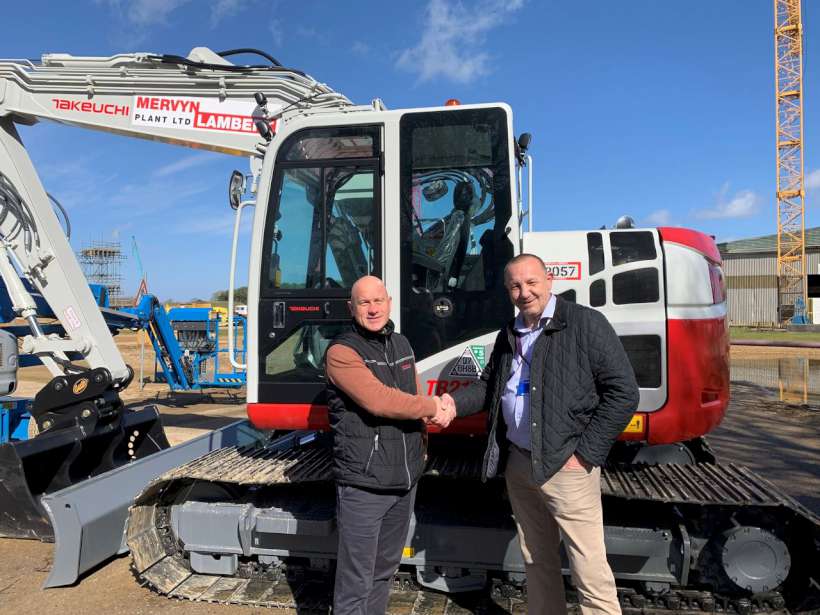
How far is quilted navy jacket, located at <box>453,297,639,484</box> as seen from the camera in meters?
2.56

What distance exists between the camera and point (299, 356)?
12.0 ft

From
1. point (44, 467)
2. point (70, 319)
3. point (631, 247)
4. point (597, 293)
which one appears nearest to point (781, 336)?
point (631, 247)

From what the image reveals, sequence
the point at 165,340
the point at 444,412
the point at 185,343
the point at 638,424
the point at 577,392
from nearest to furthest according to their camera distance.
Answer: the point at 577,392 → the point at 444,412 → the point at 638,424 → the point at 165,340 → the point at 185,343

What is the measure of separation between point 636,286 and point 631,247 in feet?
0.78

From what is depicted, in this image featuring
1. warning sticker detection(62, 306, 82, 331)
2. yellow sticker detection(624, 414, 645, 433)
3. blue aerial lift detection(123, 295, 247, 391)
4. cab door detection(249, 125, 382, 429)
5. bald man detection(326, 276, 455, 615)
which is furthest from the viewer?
blue aerial lift detection(123, 295, 247, 391)

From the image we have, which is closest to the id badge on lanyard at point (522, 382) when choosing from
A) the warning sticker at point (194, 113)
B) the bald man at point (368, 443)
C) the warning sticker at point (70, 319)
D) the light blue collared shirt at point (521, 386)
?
the light blue collared shirt at point (521, 386)

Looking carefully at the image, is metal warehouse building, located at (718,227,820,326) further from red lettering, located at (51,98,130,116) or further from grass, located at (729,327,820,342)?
red lettering, located at (51,98,130,116)

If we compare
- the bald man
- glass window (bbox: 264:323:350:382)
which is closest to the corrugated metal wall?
glass window (bbox: 264:323:350:382)

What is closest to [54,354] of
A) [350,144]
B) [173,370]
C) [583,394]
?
[350,144]

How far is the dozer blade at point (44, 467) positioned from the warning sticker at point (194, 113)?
2586 millimetres

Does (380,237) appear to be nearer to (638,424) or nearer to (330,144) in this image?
(330,144)

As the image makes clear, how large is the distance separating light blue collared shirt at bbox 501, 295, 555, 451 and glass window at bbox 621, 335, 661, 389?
833 millimetres

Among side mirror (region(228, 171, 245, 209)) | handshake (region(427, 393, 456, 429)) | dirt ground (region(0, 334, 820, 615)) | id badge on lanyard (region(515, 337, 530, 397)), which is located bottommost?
dirt ground (region(0, 334, 820, 615))

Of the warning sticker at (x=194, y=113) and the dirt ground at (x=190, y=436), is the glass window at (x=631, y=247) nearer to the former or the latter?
the warning sticker at (x=194, y=113)
